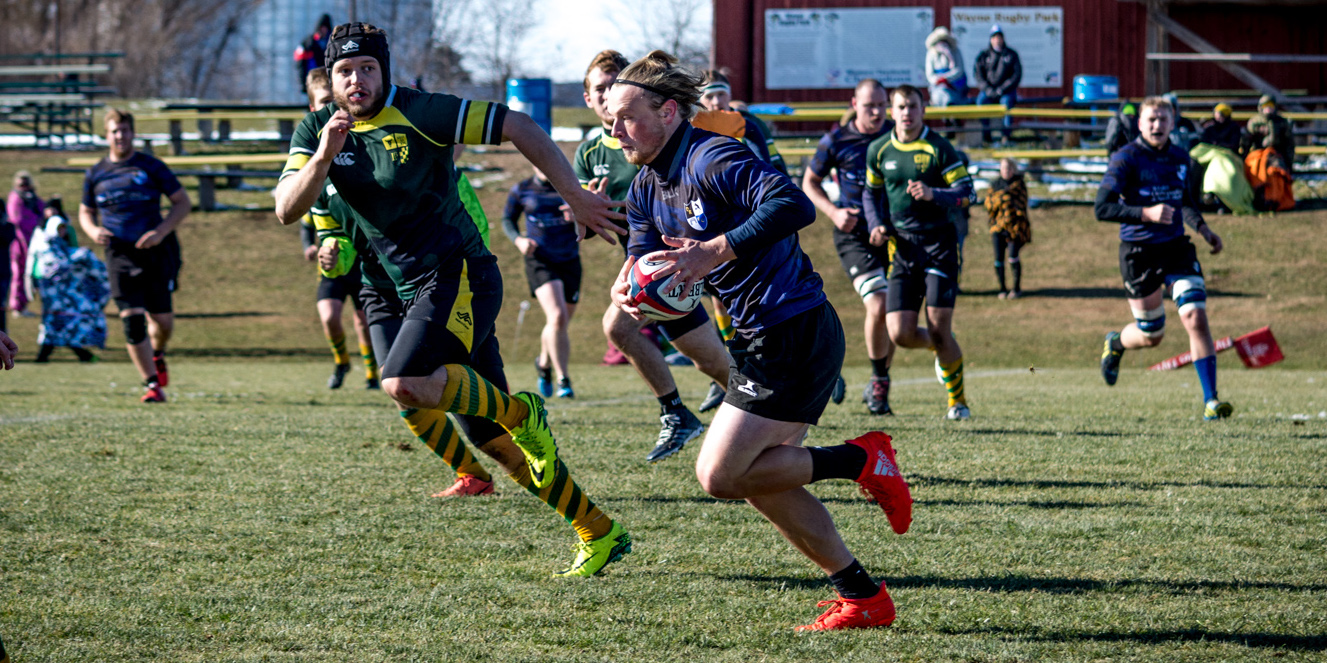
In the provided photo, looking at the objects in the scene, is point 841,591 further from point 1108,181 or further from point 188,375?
point 188,375

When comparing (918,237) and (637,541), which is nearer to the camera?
(637,541)

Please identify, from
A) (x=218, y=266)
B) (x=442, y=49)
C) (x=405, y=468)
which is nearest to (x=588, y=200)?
(x=405, y=468)

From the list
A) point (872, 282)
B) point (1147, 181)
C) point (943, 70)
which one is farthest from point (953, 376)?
point (943, 70)

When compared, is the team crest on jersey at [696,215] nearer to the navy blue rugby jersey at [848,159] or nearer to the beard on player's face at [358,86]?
the beard on player's face at [358,86]

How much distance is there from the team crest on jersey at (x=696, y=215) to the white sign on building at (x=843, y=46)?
2545 centimetres

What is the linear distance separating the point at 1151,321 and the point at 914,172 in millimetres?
2090

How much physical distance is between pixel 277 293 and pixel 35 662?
1814 centimetres

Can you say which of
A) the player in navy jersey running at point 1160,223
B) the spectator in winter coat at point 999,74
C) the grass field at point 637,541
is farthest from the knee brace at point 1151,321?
the spectator in winter coat at point 999,74

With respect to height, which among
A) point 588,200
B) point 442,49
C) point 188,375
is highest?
point 442,49

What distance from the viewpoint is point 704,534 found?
504 centimetres

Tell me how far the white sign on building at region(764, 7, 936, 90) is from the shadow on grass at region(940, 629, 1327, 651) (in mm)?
25700

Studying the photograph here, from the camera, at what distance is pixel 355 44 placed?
15.4ft

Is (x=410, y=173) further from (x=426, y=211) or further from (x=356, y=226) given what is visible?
(x=356, y=226)

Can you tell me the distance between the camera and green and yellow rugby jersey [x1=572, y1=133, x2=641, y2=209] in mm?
7535
